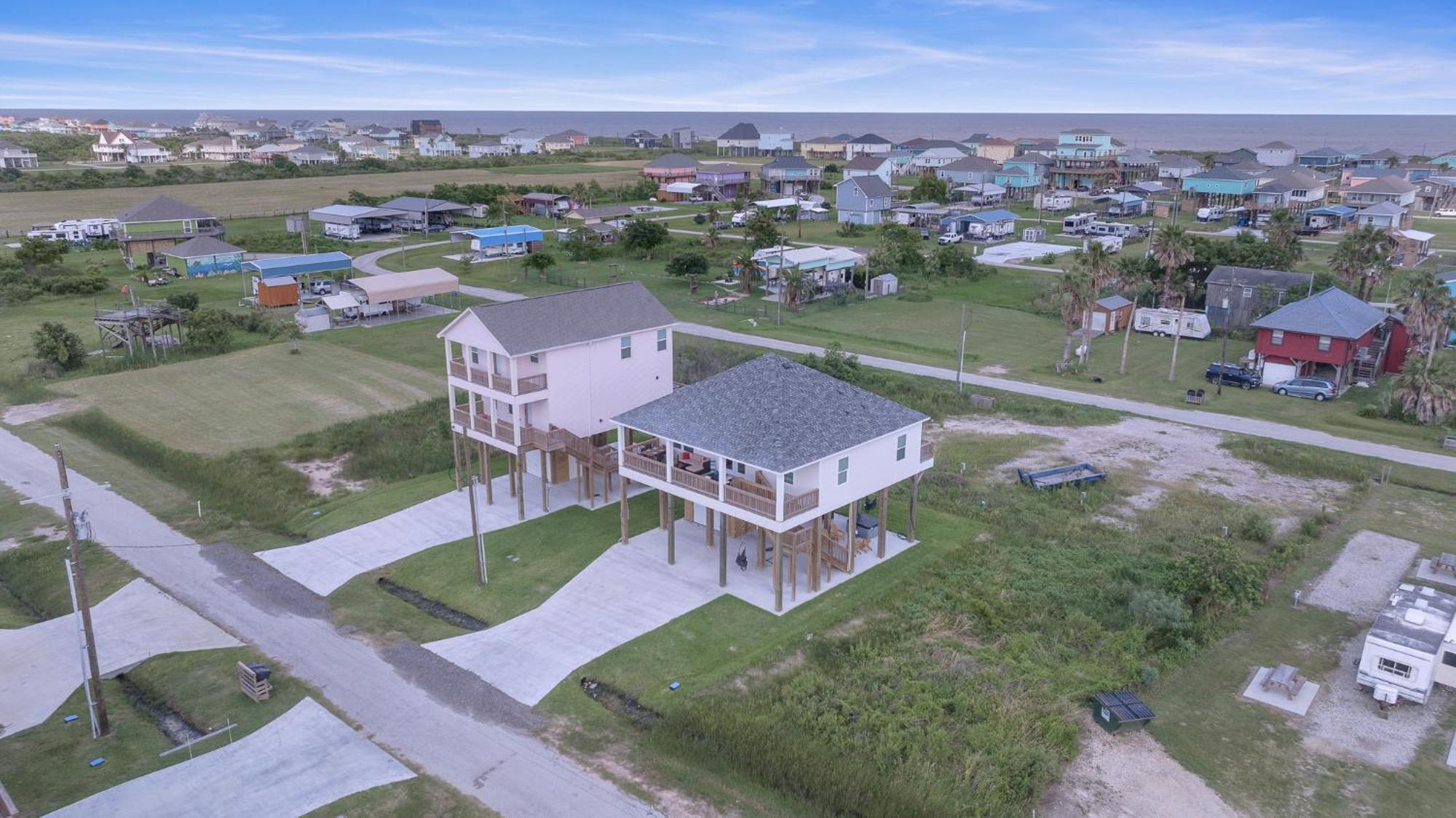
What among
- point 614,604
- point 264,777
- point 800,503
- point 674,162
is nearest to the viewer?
point 264,777

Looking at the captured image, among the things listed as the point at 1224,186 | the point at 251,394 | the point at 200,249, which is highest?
the point at 1224,186

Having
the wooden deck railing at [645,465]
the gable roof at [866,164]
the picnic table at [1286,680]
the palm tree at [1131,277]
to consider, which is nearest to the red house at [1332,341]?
the palm tree at [1131,277]

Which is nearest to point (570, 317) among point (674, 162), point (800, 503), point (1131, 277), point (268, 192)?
point (800, 503)

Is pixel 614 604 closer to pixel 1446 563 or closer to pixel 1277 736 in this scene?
pixel 1277 736

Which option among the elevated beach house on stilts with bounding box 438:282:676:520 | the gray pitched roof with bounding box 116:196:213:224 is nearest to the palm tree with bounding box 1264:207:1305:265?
the elevated beach house on stilts with bounding box 438:282:676:520

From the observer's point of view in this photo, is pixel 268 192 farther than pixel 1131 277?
Yes

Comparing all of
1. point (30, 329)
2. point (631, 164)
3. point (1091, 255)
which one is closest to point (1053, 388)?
point (1091, 255)

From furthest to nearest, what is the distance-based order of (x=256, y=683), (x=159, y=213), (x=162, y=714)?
(x=159, y=213), (x=256, y=683), (x=162, y=714)
